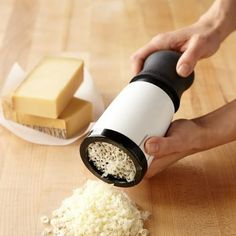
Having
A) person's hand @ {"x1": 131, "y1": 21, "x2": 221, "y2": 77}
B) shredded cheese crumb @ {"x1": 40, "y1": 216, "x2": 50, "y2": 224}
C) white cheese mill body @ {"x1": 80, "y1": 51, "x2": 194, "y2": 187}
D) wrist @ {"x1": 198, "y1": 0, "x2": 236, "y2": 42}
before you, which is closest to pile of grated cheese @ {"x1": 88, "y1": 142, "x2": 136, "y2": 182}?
white cheese mill body @ {"x1": 80, "y1": 51, "x2": 194, "y2": 187}

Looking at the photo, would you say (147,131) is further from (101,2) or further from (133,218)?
(101,2)

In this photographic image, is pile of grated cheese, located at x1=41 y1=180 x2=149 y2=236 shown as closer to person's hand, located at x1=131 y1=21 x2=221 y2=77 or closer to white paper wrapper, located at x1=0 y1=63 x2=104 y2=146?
white paper wrapper, located at x1=0 y1=63 x2=104 y2=146

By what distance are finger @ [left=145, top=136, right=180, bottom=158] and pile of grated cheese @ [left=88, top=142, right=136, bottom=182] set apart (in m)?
0.04

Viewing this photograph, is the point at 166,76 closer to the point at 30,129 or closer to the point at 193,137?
the point at 193,137

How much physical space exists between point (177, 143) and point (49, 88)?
352mm

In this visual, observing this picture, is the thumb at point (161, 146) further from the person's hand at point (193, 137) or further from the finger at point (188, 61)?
the finger at point (188, 61)

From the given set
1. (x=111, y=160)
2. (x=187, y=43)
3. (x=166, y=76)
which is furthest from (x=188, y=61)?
(x=111, y=160)

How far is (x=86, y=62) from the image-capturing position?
1.53m

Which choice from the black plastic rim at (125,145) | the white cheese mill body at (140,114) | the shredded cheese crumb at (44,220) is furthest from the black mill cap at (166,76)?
the shredded cheese crumb at (44,220)

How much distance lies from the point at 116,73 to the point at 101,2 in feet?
1.54

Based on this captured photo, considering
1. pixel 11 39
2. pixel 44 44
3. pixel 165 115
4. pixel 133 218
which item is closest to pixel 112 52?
pixel 44 44

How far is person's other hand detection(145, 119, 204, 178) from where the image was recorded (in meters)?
1.04

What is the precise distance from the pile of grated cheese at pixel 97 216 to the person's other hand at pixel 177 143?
11 centimetres

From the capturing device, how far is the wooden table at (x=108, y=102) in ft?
3.48
